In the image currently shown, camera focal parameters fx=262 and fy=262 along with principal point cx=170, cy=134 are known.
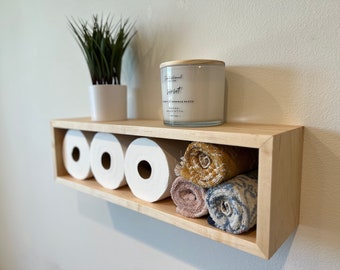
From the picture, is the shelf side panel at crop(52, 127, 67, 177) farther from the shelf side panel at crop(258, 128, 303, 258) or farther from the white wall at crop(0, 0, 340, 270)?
the shelf side panel at crop(258, 128, 303, 258)

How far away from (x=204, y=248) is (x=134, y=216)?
20 cm

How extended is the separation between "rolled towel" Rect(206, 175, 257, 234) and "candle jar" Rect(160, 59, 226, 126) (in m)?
0.10

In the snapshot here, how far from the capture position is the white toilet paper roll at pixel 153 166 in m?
0.44

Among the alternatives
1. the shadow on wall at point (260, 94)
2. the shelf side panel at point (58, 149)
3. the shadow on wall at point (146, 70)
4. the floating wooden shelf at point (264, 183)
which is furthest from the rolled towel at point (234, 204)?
the shelf side panel at point (58, 149)

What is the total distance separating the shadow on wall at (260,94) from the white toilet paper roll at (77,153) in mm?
323

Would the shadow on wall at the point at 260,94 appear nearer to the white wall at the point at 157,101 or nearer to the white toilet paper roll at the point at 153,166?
the white wall at the point at 157,101

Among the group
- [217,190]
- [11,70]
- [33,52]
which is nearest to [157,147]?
[217,190]

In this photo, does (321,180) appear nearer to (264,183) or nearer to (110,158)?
(264,183)

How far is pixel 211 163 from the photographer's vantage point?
376 mm

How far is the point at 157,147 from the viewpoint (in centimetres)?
44

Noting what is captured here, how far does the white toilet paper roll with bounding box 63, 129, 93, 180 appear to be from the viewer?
23.2 inches

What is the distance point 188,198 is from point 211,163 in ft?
0.26

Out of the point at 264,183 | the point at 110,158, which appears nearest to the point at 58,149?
the point at 110,158

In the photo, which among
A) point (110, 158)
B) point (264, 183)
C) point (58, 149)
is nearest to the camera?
point (264, 183)
